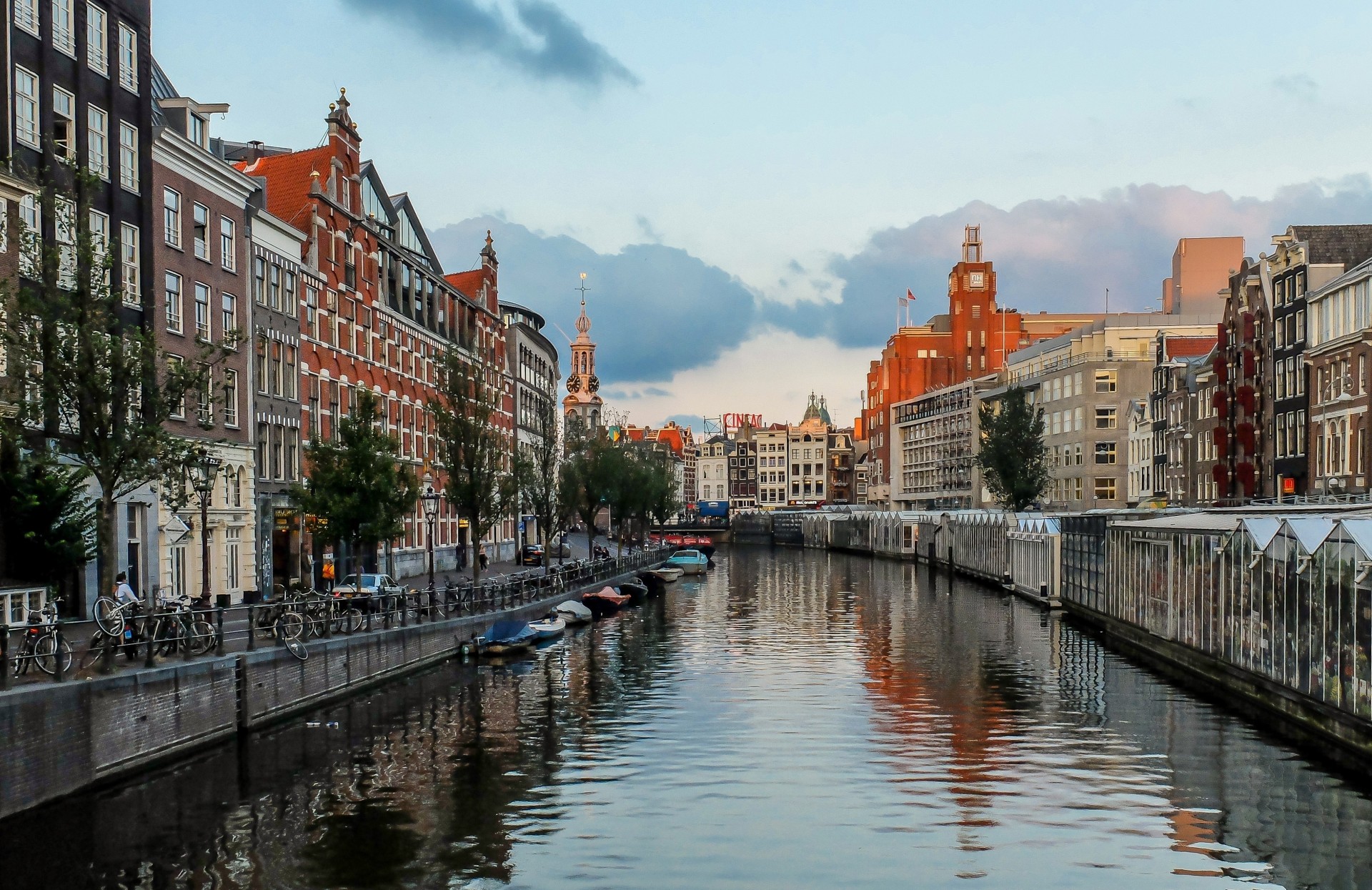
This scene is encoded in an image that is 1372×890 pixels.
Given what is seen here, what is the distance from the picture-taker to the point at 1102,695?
42438mm

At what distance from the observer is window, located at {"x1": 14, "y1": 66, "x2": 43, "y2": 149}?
40406 millimetres

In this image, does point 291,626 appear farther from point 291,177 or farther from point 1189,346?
point 1189,346

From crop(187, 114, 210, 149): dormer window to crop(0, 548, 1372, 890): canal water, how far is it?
25344mm

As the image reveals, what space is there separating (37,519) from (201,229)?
69.0 feet

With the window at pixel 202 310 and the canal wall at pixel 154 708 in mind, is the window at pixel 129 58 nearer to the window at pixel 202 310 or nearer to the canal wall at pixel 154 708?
the window at pixel 202 310

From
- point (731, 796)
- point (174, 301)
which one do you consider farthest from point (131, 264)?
point (731, 796)

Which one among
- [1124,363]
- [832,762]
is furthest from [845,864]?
[1124,363]

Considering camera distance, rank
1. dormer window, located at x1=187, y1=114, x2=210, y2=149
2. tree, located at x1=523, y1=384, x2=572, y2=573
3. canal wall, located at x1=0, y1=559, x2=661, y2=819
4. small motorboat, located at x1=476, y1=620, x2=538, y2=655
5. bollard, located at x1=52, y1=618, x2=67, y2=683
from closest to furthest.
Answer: canal wall, located at x1=0, y1=559, x2=661, y2=819 → bollard, located at x1=52, y1=618, x2=67, y2=683 → small motorboat, located at x1=476, y1=620, x2=538, y2=655 → dormer window, located at x1=187, y1=114, x2=210, y2=149 → tree, located at x1=523, y1=384, x2=572, y2=573

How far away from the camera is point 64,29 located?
4322cm

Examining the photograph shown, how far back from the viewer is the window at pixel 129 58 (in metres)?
46.7

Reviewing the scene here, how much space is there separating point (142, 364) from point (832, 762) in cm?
1960

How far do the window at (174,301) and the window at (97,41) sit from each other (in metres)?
8.62

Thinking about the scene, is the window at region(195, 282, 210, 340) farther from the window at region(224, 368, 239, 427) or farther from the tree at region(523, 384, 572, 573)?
the tree at region(523, 384, 572, 573)

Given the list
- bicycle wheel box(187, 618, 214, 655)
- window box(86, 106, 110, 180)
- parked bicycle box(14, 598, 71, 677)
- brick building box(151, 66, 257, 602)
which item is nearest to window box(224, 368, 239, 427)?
brick building box(151, 66, 257, 602)
